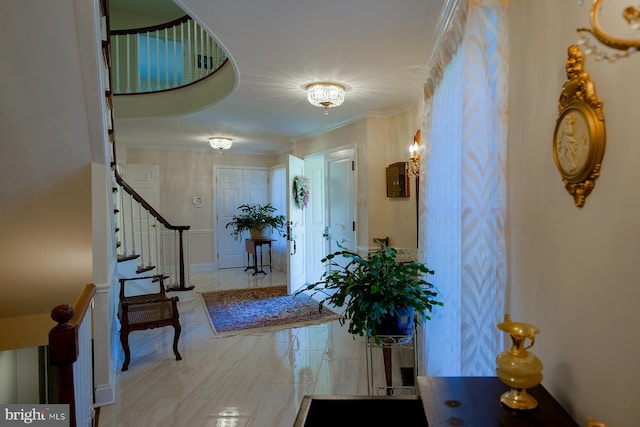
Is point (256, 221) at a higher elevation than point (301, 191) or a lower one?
lower

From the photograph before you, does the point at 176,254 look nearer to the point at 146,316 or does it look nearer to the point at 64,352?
the point at 146,316

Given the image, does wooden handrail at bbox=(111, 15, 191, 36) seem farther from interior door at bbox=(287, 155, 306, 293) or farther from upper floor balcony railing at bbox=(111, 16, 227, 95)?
interior door at bbox=(287, 155, 306, 293)

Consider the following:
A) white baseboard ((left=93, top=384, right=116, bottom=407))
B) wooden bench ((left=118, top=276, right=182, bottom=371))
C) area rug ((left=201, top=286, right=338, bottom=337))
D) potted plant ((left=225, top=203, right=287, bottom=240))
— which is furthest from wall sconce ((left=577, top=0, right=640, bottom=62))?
potted plant ((left=225, top=203, right=287, bottom=240))

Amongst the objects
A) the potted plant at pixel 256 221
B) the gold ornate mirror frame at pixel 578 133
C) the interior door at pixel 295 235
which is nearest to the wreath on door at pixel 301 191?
the interior door at pixel 295 235

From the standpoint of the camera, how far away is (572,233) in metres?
1.10

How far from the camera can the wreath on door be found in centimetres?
525

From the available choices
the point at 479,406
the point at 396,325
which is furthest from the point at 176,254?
the point at 479,406

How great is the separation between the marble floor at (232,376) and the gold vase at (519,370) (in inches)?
63.8

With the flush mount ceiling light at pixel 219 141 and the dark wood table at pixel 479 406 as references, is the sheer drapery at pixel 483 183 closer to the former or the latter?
the dark wood table at pixel 479 406

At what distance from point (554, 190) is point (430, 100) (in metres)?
1.60

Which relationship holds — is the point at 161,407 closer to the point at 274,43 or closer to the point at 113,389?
the point at 113,389

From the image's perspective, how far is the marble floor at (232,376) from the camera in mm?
2387

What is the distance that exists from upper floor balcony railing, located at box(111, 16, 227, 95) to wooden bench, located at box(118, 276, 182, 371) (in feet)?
8.66

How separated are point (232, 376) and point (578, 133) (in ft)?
9.32
